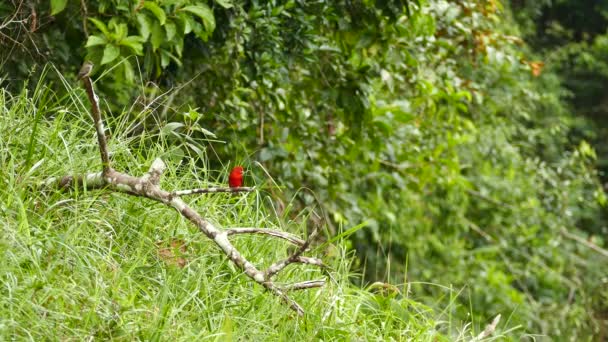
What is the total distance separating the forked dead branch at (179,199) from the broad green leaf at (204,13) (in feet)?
3.11

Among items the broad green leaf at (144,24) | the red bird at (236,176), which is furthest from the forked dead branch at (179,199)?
the broad green leaf at (144,24)

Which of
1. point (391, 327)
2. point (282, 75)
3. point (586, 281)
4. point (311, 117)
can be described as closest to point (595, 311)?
point (586, 281)

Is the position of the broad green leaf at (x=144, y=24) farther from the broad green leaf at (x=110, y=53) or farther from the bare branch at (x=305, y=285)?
the bare branch at (x=305, y=285)

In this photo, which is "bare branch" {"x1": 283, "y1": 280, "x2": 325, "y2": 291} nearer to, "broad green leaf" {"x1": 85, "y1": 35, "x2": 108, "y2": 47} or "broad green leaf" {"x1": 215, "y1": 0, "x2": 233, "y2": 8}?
"broad green leaf" {"x1": 85, "y1": 35, "x2": 108, "y2": 47}

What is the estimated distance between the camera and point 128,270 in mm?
2506

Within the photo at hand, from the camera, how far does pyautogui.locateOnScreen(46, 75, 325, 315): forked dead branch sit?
2510mm

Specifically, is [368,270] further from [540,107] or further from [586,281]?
[540,107]

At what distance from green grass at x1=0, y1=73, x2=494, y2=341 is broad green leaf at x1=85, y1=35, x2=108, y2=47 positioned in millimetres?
293

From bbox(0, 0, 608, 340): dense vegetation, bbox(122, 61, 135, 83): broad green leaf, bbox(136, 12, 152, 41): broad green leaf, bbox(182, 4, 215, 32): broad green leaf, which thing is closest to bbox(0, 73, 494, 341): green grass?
bbox(0, 0, 608, 340): dense vegetation

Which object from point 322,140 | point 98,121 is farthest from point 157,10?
point 322,140

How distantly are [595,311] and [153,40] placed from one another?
6.80 m

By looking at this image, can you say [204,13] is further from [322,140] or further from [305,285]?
[322,140]

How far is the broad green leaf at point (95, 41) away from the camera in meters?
3.24

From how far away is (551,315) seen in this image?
321 inches
